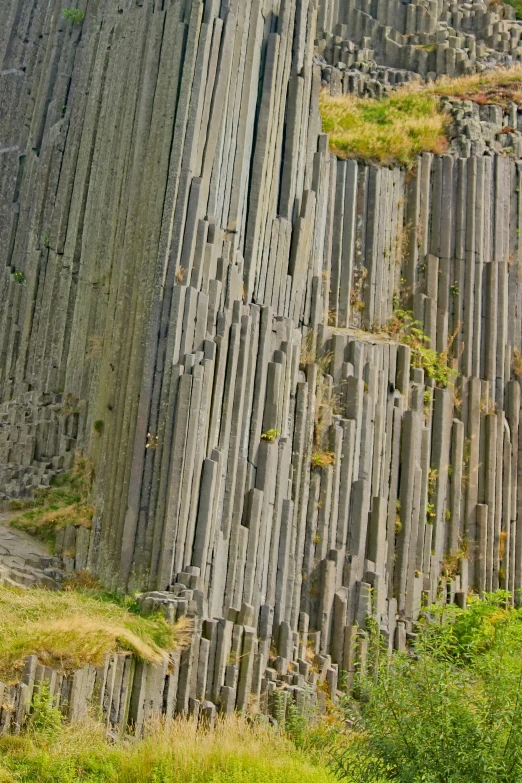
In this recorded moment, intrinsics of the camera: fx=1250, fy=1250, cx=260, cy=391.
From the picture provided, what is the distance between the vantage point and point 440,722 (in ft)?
30.2

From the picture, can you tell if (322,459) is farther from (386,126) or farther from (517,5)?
(517,5)

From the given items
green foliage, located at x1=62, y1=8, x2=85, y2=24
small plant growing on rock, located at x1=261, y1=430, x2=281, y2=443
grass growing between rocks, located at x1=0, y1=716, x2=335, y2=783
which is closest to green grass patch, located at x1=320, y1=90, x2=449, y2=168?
green foliage, located at x1=62, y1=8, x2=85, y2=24

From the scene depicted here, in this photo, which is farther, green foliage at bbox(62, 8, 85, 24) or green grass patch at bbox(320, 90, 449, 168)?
green foliage at bbox(62, 8, 85, 24)

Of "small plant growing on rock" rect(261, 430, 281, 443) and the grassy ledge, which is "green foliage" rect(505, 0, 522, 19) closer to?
the grassy ledge

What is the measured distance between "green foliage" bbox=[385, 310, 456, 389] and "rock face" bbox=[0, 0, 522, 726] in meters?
0.17

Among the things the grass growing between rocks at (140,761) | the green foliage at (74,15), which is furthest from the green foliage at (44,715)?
the green foliage at (74,15)

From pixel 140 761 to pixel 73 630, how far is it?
1516 millimetres

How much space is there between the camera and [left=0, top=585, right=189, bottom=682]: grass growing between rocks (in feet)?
37.6

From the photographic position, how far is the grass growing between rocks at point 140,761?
10.5 meters

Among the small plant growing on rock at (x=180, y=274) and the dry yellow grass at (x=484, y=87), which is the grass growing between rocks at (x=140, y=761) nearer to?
the small plant growing on rock at (x=180, y=274)


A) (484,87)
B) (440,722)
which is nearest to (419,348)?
(484,87)

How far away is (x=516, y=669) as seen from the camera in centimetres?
970

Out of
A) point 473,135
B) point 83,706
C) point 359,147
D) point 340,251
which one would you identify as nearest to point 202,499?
point 83,706

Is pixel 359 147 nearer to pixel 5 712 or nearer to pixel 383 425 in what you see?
pixel 383 425
